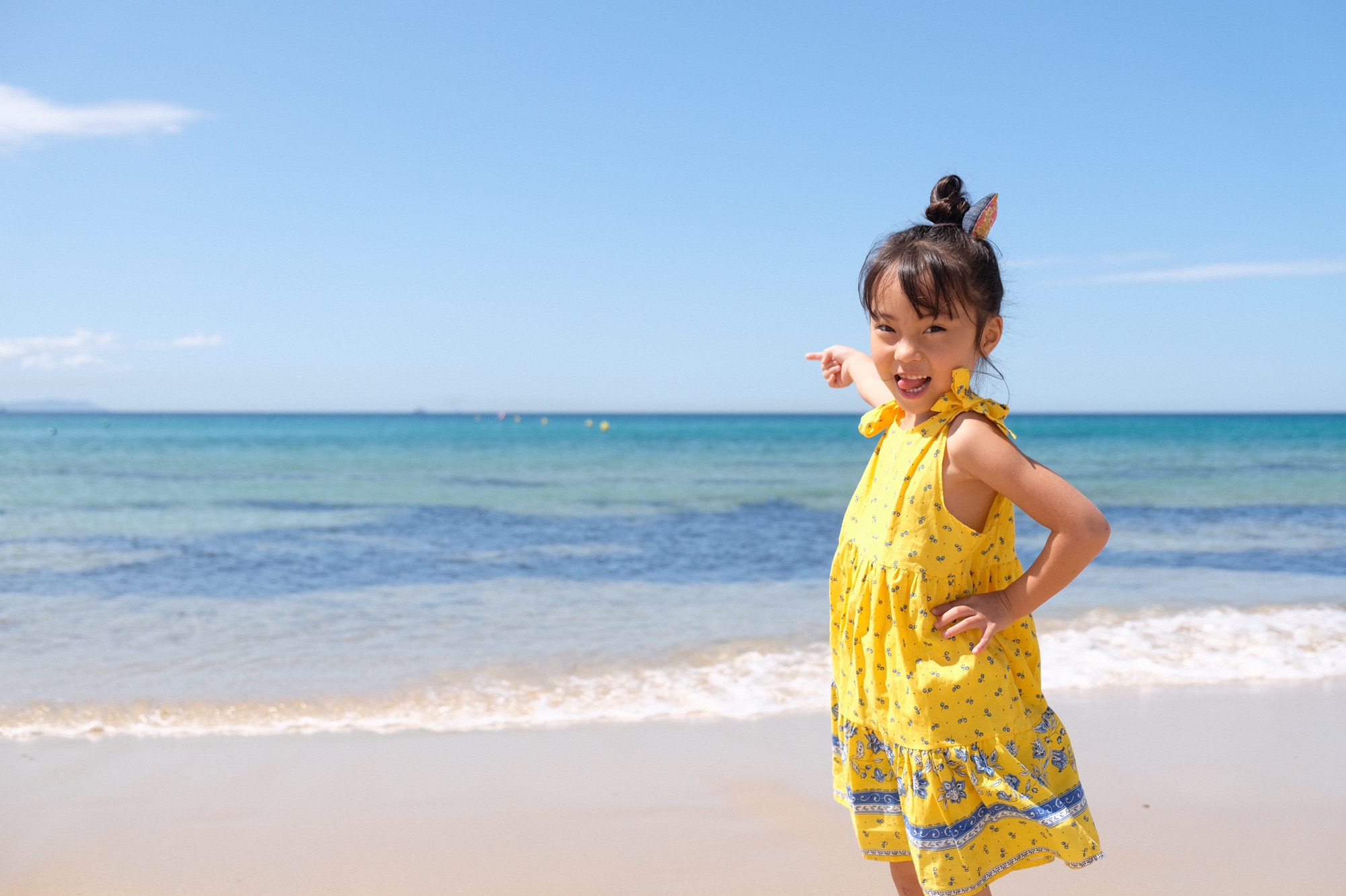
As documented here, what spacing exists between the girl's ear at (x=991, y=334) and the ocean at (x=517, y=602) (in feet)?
9.83

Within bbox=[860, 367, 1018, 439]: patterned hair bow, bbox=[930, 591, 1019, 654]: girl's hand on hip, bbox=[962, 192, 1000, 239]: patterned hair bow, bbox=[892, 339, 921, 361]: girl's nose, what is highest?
bbox=[962, 192, 1000, 239]: patterned hair bow

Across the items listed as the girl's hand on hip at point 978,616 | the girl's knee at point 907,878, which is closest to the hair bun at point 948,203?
the girl's hand on hip at point 978,616

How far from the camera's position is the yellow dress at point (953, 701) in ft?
5.88

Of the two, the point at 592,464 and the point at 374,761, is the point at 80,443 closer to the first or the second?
the point at 592,464

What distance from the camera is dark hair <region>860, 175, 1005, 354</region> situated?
1.75m

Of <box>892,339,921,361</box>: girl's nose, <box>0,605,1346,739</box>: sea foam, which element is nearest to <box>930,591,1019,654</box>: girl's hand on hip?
<box>892,339,921,361</box>: girl's nose

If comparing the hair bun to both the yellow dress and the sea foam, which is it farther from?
the sea foam

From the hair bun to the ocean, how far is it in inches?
123

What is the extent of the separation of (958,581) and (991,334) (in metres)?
0.47

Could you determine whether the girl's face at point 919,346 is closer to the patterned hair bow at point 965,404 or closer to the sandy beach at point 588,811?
the patterned hair bow at point 965,404

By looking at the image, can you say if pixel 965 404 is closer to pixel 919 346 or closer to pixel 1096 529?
pixel 919 346

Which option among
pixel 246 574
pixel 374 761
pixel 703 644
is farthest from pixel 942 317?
pixel 246 574

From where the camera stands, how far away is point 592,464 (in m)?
29.1

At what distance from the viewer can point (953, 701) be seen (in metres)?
1.80
